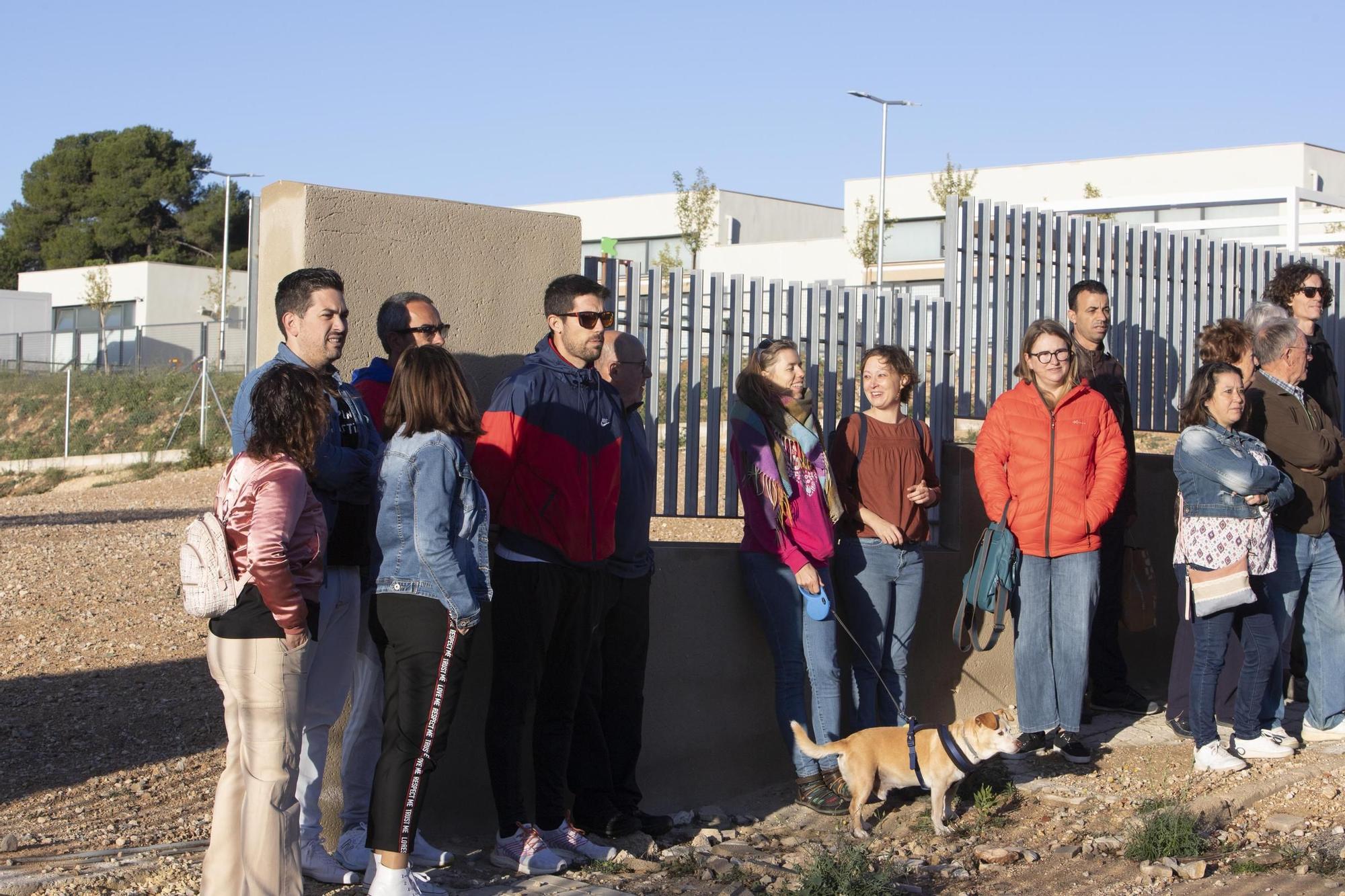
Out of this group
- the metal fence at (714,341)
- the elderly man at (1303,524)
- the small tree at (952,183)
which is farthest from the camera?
the small tree at (952,183)

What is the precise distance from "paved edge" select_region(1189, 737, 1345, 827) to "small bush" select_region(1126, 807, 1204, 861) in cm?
44

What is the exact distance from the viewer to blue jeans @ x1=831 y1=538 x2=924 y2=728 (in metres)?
5.98

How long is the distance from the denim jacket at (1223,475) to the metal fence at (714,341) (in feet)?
5.06

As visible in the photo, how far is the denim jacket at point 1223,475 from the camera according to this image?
596cm

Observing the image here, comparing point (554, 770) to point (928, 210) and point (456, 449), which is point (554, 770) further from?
point (928, 210)

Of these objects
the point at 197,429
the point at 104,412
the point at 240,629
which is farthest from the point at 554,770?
the point at 104,412

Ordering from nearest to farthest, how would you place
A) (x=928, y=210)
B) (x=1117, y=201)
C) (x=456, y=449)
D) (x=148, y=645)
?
(x=456, y=449) < (x=148, y=645) < (x=1117, y=201) < (x=928, y=210)

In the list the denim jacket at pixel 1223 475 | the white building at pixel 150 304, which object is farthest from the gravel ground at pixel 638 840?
the white building at pixel 150 304

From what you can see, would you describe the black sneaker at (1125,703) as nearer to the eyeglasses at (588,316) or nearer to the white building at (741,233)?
the eyeglasses at (588,316)

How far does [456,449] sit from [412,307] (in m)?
0.88

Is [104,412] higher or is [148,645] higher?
[104,412]

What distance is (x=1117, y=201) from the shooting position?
1158 centimetres

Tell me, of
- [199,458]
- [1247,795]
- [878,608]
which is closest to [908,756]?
[878,608]

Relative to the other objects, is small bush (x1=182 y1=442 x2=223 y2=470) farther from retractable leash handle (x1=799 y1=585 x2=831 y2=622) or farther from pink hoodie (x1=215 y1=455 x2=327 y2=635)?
pink hoodie (x1=215 y1=455 x2=327 y2=635)
